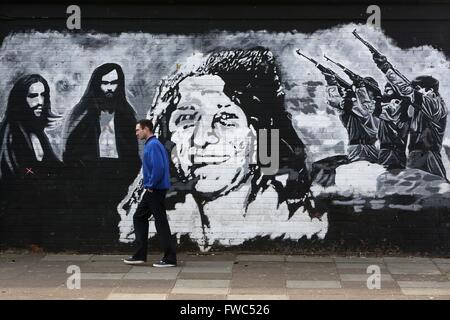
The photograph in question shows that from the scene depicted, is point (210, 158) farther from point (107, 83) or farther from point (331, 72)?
point (331, 72)

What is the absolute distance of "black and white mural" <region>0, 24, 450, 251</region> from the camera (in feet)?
29.6

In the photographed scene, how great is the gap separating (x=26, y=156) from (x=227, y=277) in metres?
3.73

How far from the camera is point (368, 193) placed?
9047 millimetres

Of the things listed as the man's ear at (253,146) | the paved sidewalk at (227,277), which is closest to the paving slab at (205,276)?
the paved sidewalk at (227,277)

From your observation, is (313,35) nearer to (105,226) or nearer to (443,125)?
(443,125)

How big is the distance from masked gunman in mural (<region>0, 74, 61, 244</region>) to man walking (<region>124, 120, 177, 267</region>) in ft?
5.58

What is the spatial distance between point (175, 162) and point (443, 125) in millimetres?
4030

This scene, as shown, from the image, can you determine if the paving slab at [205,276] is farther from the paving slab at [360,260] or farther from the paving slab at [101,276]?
the paving slab at [360,260]

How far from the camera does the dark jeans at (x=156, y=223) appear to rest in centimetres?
825

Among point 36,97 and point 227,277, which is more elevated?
point 36,97

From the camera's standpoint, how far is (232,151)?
913 cm

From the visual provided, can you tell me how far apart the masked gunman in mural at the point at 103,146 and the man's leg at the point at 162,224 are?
1.04 metres

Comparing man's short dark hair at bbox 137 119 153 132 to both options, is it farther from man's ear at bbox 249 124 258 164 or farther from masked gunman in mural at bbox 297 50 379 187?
masked gunman in mural at bbox 297 50 379 187

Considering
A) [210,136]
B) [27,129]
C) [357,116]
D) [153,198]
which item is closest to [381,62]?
[357,116]
